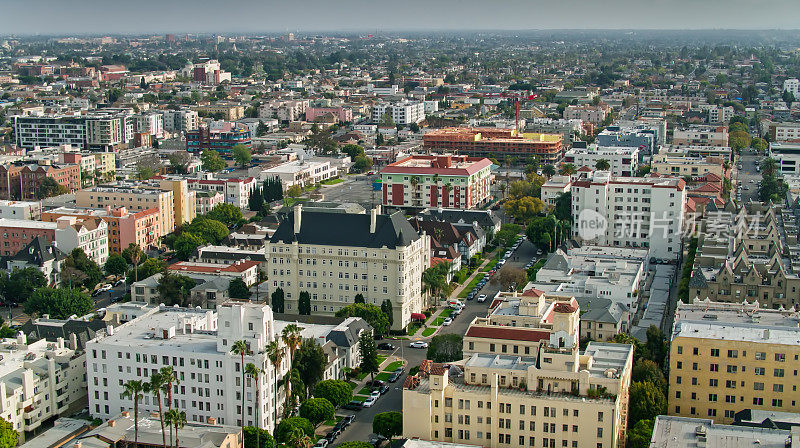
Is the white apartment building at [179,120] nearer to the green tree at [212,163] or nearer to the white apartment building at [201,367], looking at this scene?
the green tree at [212,163]

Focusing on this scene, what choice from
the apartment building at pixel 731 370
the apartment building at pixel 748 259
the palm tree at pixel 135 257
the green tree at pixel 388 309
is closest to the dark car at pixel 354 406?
the green tree at pixel 388 309

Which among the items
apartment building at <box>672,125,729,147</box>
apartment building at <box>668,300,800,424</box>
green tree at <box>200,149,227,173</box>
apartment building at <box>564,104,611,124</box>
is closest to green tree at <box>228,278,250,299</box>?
apartment building at <box>668,300,800,424</box>

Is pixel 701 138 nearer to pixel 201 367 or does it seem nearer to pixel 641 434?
pixel 641 434

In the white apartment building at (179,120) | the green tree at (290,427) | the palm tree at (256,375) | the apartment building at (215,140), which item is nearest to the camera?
the palm tree at (256,375)

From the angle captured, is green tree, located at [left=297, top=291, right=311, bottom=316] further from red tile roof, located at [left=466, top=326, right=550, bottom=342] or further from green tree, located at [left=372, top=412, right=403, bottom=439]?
green tree, located at [left=372, top=412, right=403, bottom=439]

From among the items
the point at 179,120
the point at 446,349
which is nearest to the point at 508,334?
the point at 446,349

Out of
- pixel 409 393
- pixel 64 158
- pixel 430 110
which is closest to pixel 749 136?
pixel 430 110

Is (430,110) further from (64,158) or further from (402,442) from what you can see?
(402,442)

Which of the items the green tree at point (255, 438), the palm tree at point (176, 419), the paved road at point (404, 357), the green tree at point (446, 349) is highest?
the palm tree at point (176, 419)
